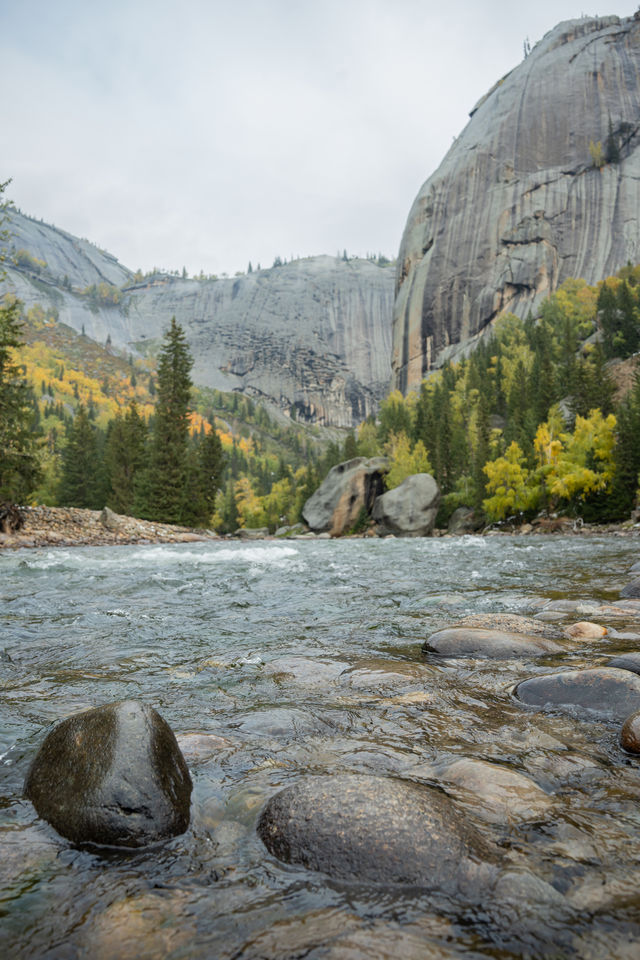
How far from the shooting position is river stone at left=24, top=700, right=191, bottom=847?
2.31 meters

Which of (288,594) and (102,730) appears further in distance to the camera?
(288,594)

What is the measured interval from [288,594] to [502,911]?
7844mm

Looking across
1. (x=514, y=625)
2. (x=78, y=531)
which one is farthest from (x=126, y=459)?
(x=514, y=625)

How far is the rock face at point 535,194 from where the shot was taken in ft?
293

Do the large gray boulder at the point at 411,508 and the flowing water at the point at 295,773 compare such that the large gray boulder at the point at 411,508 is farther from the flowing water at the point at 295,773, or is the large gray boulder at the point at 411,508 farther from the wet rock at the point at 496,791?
the wet rock at the point at 496,791

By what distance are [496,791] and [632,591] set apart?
692 cm

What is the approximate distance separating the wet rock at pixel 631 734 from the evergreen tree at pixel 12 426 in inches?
891

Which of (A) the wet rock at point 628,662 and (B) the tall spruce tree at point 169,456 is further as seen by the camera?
(B) the tall spruce tree at point 169,456

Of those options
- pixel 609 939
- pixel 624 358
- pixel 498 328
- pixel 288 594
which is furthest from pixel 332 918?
pixel 498 328

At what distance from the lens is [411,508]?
48.5m

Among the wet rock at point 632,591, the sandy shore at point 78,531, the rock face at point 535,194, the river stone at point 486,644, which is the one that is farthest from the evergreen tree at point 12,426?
the rock face at point 535,194

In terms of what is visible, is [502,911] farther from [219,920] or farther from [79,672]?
[79,672]

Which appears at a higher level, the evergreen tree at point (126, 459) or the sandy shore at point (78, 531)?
the evergreen tree at point (126, 459)

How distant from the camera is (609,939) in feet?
5.21
